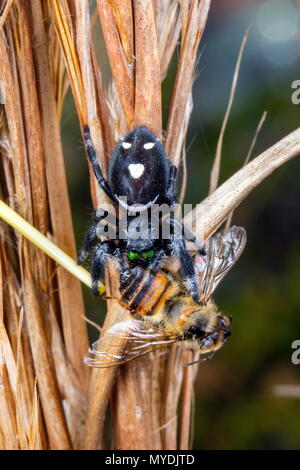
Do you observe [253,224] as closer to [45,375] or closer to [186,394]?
[186,394]

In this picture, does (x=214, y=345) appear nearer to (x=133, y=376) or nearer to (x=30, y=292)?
(x=133, y=376)

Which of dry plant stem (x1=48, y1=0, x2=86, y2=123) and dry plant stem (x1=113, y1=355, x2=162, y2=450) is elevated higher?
dry plant stem (x1=48, y1=0, x2=86, y2=123)

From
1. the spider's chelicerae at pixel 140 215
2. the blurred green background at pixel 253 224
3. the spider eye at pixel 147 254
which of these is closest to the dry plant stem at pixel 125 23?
the spider's chelicerae at pixel 140 215

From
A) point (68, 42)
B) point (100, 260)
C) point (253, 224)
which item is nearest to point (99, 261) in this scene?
point (100, 260)

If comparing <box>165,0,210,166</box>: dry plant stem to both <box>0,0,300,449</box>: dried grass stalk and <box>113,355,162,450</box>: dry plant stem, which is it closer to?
<box>0,0,300,449</box>: dried grass stalk

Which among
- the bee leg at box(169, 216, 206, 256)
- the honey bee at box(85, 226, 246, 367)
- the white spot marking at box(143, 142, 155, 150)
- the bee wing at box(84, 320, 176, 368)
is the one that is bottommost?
the bee wing at box(84, 320, 176, 368)

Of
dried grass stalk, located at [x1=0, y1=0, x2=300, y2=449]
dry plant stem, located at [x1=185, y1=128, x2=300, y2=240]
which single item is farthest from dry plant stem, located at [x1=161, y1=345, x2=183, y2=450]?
dry plant stem, located at [x1=185, y1=128, x2=300, y2=240]
